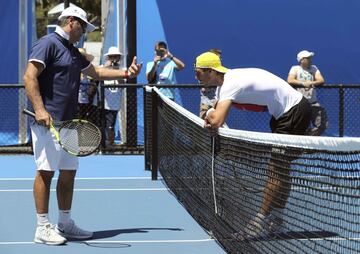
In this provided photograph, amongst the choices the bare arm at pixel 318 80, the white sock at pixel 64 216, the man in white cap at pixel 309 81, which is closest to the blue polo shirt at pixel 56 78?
the white sock at pixel 64 216

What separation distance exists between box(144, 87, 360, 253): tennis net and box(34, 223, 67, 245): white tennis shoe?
50.7 inches

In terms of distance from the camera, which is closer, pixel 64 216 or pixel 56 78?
pixel 56 78

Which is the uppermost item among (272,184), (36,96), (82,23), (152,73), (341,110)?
(82,23)

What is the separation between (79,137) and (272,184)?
173cm

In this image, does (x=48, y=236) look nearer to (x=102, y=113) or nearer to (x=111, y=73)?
(x=111, y=73)

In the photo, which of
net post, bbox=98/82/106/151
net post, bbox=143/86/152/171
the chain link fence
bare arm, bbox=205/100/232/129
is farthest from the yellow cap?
net post, bbox=98/82/106/151

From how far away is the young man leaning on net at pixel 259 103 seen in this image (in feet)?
20.1

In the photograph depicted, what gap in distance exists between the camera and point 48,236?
22.6 ft

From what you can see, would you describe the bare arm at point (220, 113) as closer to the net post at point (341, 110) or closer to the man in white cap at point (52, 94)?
the man in white cap at point (52, 94)

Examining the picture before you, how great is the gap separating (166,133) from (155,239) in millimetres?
3681

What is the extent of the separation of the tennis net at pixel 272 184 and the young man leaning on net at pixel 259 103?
0.06 m

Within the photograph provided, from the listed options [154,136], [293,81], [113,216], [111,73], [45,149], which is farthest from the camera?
[293,81]

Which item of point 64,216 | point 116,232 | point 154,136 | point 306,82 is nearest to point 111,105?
point 306,82

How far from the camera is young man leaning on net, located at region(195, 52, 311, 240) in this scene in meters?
6.14
